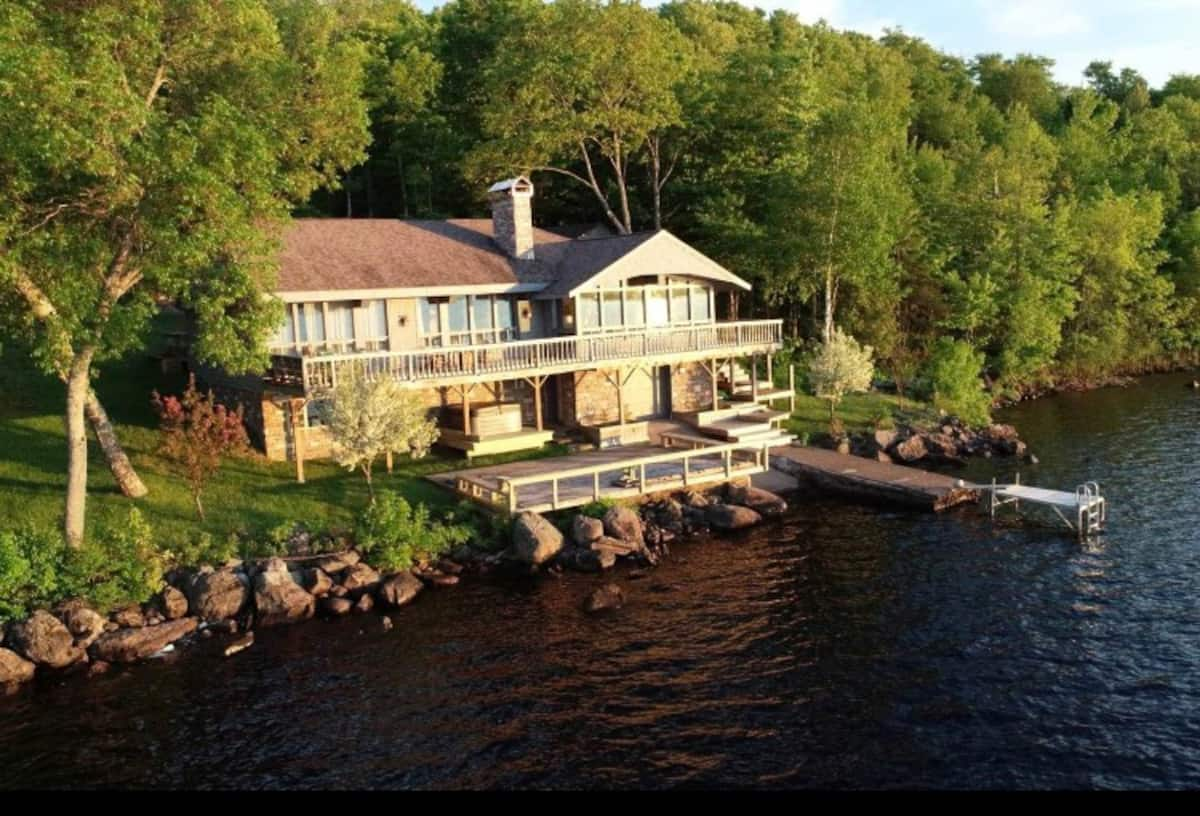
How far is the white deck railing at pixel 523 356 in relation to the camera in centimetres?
2941

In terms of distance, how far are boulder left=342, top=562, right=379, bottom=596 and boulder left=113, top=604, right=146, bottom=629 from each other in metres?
4.59

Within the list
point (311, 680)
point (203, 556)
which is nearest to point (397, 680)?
point (311, 680)

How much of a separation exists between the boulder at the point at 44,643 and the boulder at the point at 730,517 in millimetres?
17088

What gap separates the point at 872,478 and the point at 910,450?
5.87m

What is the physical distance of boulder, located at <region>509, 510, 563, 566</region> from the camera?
2623 cm

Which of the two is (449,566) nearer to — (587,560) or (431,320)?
(587,560)

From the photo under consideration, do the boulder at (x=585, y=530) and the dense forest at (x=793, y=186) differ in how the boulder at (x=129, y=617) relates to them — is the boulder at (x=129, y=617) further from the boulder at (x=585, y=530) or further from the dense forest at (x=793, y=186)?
the dense forest at (x=793, y=186)

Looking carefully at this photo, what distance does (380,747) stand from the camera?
56.0 feet

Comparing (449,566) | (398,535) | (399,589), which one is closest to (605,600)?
(449,566)

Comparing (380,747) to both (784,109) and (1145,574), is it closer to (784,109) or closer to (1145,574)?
(1145,574)

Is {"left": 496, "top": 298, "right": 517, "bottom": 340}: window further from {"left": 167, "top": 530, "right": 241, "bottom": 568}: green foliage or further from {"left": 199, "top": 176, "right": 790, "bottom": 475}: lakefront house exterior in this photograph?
{"left": 167, "top": 530, "right": 241, "bottom": 568}: green foliage

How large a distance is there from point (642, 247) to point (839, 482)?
1148cm

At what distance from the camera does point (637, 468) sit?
30.7 meters

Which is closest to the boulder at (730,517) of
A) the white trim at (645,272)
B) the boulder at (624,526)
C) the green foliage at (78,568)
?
the boulder at (624,526)
